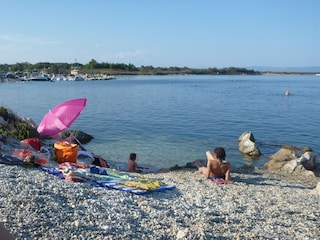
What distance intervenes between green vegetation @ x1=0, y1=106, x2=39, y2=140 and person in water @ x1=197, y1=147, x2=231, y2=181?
8717mm

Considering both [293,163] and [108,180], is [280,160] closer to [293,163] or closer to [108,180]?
[293,163]

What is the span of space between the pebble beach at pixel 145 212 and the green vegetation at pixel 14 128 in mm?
6461

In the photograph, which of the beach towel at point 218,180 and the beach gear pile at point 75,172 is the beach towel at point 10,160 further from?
the beach towel at point 218,180

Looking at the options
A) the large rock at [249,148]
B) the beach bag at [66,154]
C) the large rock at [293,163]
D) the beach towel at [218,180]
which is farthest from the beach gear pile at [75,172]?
the large rock at [249,148]

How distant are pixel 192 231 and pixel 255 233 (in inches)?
51.9

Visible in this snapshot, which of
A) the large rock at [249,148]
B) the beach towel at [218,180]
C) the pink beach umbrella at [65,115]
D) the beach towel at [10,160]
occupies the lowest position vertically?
the large rock at [249,148]

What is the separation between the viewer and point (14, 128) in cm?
1747

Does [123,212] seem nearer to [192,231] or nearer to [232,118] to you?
[192,231]

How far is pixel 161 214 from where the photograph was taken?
304 inches

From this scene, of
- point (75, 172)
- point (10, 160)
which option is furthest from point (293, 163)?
point (10, 160)

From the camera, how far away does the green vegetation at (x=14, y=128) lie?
16.5m

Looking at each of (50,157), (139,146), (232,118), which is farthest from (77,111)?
(232,118)

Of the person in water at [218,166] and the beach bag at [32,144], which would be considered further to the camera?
the beach bag at [32,144]

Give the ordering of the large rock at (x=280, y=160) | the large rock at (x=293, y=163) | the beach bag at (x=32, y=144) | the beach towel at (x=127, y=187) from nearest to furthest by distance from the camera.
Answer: the beach towel at (x=127, y=187)
the beach bag at (x=32, y=144)
the large rock at (x=293, y=163)
the large rock at (x=280, y=160)
